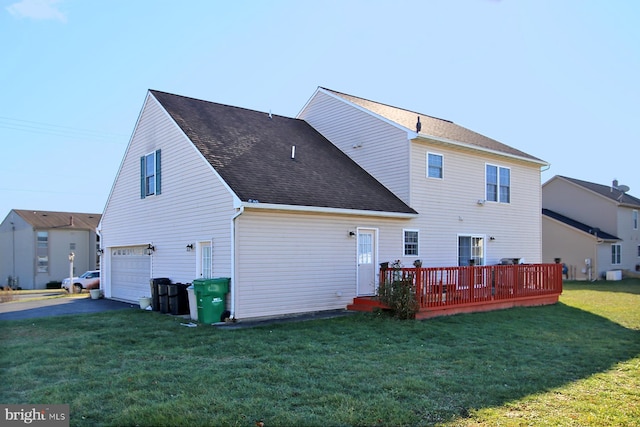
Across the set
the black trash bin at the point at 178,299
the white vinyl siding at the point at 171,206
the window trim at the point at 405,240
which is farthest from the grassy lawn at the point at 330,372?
the window trim at the point at 405,240

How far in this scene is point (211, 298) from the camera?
39.0 ft

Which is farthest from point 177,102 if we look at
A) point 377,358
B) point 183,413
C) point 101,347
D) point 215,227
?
point 183,413

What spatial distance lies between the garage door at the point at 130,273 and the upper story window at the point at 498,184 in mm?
12024

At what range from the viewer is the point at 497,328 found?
11.4 m

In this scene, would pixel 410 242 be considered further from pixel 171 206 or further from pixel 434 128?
pixel 171 206

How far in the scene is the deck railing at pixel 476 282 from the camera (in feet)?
40.6

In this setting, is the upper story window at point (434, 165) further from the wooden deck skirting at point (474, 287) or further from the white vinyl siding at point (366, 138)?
the wooden deck skirting at point (474, 287)

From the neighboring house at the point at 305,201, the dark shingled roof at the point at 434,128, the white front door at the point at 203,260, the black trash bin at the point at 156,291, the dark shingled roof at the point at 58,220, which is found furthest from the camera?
the dark shingled roof at the point at 58,220

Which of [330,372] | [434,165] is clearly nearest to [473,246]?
[434,165]

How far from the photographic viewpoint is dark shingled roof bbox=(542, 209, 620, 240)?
29653 mm

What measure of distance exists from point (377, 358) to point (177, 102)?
1118cm

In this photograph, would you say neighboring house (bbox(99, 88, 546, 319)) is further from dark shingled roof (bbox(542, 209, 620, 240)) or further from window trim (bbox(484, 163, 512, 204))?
dark shingled roof (bbox(542, 209, 620, 240))

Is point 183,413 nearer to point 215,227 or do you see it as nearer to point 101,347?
point 101,347

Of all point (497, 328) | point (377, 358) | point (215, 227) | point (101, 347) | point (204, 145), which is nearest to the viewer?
point (377, 358)
